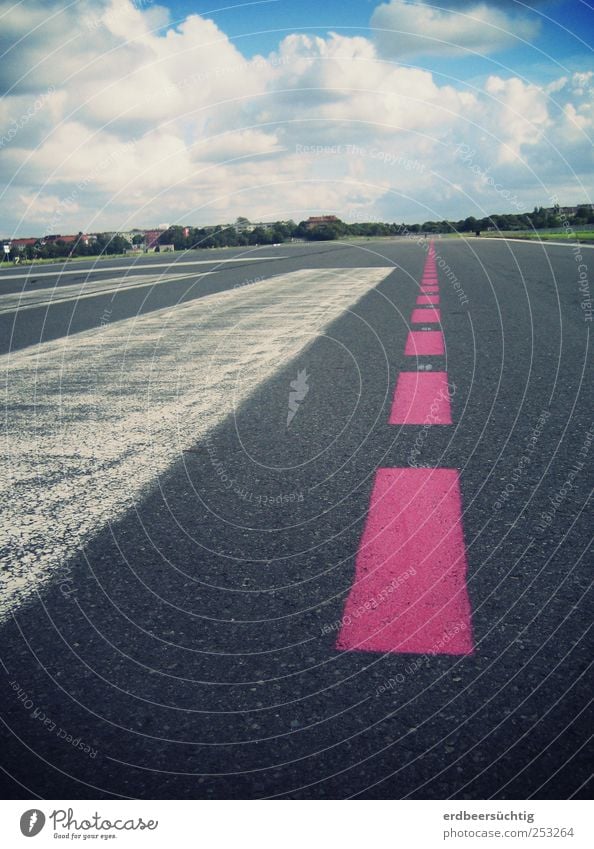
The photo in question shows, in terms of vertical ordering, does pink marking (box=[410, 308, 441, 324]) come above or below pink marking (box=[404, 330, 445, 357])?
above

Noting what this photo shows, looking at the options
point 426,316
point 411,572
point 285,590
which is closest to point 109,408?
point 285,590

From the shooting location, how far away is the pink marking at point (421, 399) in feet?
16.9

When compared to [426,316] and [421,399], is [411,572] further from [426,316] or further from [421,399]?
[426,316]

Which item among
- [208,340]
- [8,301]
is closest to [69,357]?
[208,340]

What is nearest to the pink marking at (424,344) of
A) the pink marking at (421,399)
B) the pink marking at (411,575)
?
the pink marking at (421,399)

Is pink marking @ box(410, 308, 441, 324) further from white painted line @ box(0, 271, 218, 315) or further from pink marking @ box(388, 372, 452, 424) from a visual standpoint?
white painted line @ box(0, 271, 218, 315)

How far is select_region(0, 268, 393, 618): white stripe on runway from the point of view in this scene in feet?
11.9

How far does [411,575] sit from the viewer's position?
3029mm

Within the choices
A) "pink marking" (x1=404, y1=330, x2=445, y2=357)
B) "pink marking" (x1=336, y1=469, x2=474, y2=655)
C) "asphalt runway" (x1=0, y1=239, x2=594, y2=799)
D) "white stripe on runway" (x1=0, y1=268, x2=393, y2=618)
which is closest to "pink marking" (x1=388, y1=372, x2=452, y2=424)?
"asphalt runway" (x1=0, y1=239, x2=594, y2=799)

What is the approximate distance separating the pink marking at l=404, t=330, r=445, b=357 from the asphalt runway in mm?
846

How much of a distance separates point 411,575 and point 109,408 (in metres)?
3.47

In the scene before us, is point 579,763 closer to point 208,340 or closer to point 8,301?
point 208,340

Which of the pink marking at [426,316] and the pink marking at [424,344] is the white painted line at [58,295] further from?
the pink marking at [424,344]
